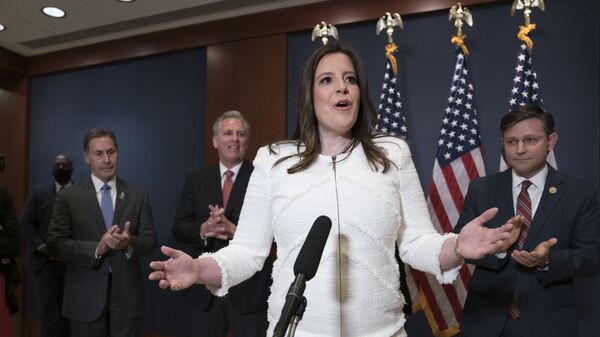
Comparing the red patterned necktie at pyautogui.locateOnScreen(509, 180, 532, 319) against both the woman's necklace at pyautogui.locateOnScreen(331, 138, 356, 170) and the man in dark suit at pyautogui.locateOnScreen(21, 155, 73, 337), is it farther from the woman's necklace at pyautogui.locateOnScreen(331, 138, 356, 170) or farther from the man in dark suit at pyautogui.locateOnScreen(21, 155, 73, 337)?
the man in dark suit at pyautogui.locateOnScreen(21, 155, 73, 337)

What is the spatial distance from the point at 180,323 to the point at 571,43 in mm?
3946

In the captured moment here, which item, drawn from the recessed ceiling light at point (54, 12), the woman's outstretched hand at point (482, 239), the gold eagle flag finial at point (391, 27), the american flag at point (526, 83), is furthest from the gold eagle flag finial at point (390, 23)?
the recessed ceiling light at point (54, 12)

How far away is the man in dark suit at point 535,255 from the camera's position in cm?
193

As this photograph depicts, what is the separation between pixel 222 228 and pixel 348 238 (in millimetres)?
1296

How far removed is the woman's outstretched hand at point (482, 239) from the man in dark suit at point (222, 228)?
135 cm

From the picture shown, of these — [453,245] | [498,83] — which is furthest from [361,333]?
[498,83]

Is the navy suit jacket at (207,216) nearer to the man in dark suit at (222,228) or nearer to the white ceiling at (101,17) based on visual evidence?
the man in dark suit at (222,228)

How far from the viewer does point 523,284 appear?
2.00 meters

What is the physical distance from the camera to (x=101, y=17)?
4.33 metres

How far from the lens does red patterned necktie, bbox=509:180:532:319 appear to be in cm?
200

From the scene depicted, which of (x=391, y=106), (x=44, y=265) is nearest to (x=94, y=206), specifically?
(x=44, y=265)

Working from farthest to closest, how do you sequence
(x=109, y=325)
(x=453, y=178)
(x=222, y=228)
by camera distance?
(x=453, y=178) < (x=109, y=325) < (x=222, y=228)

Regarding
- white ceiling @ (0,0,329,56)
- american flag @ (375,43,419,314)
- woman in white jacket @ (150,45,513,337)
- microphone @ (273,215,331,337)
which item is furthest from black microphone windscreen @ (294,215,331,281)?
white ceiling @ (0,0,329,56)

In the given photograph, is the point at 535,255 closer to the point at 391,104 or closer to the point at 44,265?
the point at 391,104
